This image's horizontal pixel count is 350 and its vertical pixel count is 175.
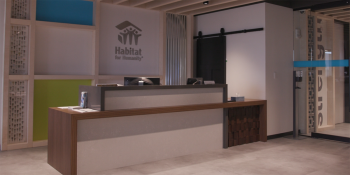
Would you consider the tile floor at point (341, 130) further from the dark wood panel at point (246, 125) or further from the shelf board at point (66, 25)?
the shelf board at point (66, 25)

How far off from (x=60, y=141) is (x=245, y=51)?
444cm

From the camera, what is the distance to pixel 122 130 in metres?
4.68

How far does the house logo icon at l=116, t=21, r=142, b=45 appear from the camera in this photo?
280 inches

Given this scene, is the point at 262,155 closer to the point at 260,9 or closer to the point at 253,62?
the point at 253,62

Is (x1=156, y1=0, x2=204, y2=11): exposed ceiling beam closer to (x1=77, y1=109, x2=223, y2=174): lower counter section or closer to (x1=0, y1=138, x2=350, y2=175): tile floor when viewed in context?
(x1=77, y1=109, x2=223, y2=174): lower counter section

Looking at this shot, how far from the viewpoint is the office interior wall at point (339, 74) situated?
656 cm

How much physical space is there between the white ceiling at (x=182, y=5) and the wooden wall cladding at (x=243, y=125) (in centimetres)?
223

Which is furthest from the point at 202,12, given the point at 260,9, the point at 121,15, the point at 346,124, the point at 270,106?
the point at 346,124

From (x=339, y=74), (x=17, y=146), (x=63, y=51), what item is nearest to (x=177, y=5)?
(x=63, y=51)

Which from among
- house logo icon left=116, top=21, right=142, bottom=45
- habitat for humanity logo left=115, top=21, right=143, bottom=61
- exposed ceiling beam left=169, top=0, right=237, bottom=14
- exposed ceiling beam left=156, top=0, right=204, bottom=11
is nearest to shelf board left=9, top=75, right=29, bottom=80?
habitat for humanity logo left=115, top=21, right=143, bottom=61

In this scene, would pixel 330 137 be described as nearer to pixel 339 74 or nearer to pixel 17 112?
pixel 339 74

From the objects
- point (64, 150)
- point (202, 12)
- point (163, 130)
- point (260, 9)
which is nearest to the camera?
point (64, 150)

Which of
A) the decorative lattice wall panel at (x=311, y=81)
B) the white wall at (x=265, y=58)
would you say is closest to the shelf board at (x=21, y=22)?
the white wall at (x=265, y=58)

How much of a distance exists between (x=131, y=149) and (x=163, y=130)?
0.64 meters
